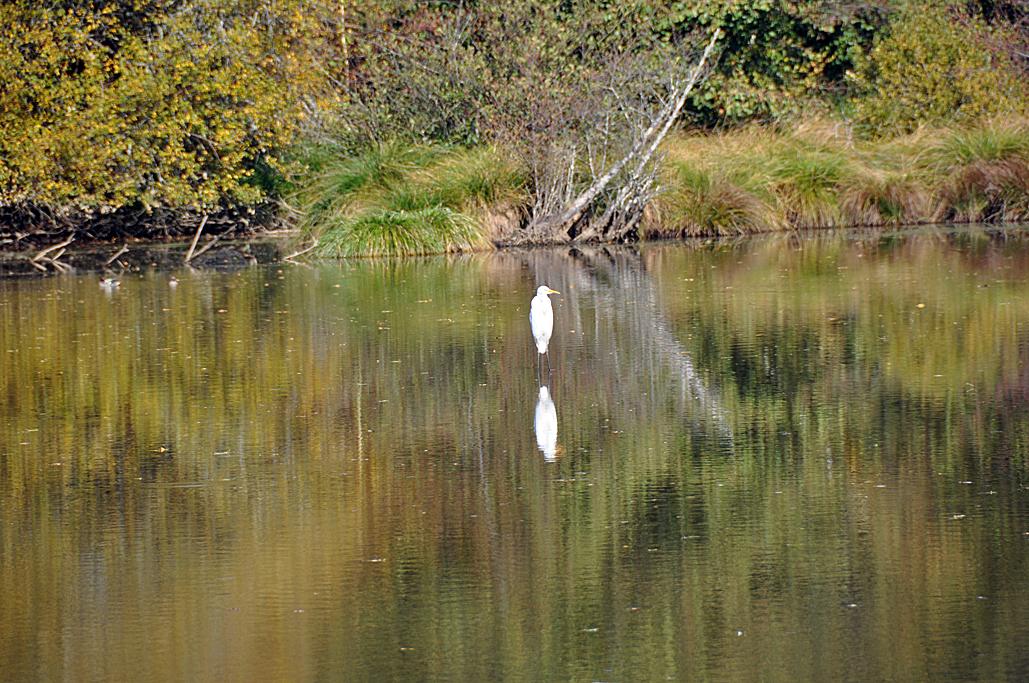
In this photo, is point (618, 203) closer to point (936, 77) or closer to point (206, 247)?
point (206, 247)

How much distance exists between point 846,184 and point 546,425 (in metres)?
17.4

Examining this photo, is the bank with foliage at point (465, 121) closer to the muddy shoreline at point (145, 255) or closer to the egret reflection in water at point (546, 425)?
the muddy shoreline at point (145, 255)

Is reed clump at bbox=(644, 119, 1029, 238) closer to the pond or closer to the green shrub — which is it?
the green shrub

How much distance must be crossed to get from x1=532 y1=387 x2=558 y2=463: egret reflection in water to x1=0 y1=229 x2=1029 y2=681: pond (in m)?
0.04

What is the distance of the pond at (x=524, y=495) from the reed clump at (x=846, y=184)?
32.0 feet

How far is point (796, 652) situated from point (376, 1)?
25.7m

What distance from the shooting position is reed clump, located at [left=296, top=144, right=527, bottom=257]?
2372 cm

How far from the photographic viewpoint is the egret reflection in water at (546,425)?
9125 mm

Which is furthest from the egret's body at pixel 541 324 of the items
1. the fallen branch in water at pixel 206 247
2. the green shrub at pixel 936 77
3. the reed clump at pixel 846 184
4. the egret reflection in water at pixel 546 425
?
the green shrub at pixel 936 77

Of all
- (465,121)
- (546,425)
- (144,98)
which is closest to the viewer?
(546,425)

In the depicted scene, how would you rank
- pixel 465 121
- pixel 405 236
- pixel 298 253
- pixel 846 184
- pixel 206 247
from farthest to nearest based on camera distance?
pixel 465 121, pixel 846 184, pixel 206 247, pixel 405 236, pixel 298 253

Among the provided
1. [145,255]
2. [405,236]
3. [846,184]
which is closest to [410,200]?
[405,236]

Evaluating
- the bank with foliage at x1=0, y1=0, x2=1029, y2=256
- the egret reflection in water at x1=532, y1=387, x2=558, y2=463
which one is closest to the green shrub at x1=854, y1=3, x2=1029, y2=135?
the bank with foliage at x1=0, y1=0, x2=1029, y2=256

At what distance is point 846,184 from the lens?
26422mm
